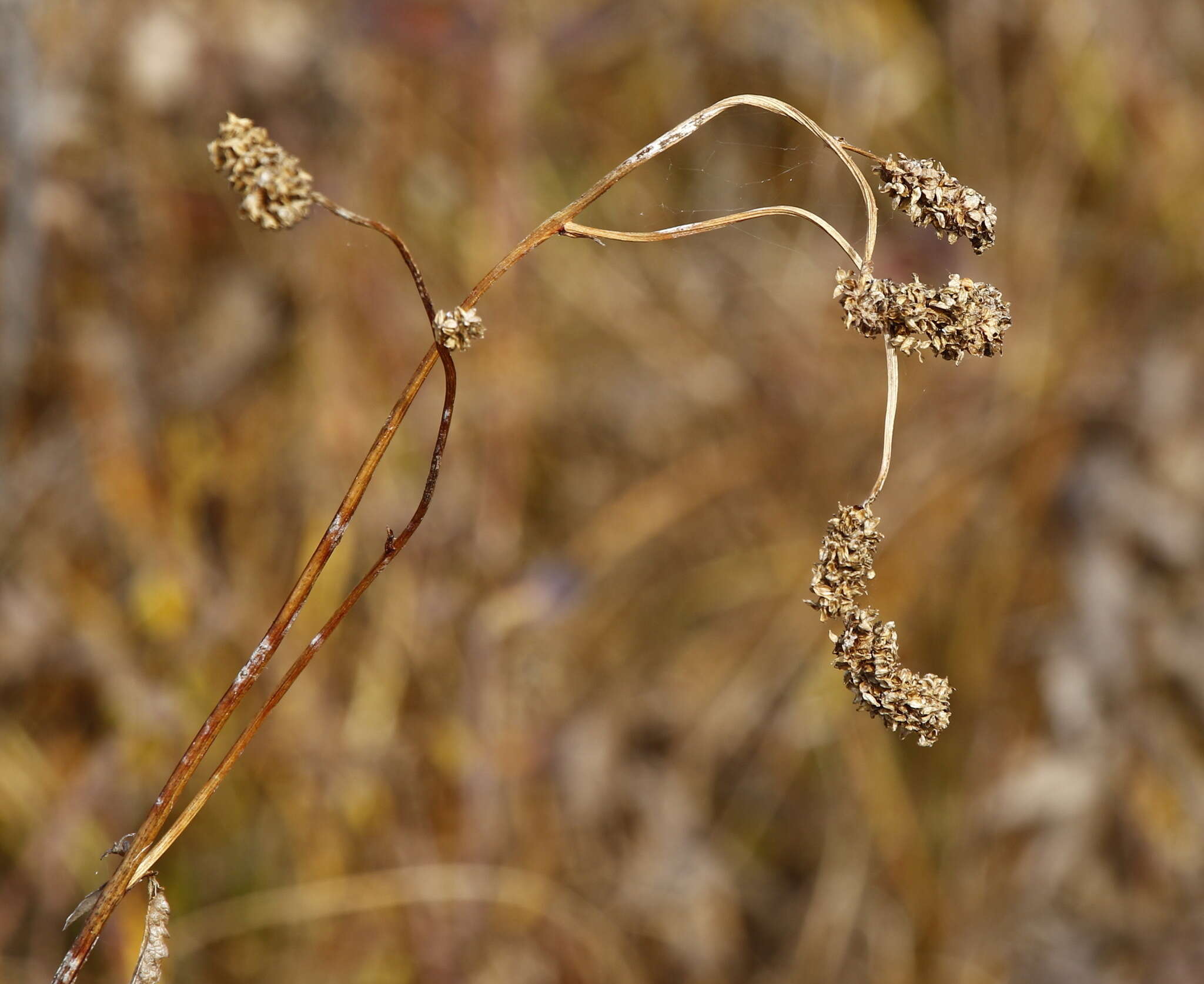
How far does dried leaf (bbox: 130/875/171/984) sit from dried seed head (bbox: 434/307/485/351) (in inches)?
16.6

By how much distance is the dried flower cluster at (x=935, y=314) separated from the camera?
0.73 metres

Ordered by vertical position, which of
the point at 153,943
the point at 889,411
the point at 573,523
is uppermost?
the point at 573,523

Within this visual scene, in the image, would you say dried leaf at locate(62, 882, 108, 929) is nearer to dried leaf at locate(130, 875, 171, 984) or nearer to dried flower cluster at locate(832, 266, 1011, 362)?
dried leaf at locate(130, 875, 171, 984)

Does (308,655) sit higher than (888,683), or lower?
lower

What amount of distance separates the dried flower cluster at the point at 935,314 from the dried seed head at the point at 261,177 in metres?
0.37

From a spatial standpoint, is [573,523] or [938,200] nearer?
[938,200]

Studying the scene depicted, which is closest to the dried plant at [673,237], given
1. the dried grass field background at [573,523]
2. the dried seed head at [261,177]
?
the dried seed head at [261,177]

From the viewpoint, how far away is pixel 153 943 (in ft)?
2.36

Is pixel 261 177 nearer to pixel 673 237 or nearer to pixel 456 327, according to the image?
pixel 456 327

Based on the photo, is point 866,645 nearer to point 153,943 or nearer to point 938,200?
point 938,200

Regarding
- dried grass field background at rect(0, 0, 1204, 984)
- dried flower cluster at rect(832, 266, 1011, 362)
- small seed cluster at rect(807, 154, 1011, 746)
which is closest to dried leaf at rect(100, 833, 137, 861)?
small seed cluster at rect(807, 154, 1011, 746)

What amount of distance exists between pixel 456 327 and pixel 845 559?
32cm

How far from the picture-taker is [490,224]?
2252 millimetres

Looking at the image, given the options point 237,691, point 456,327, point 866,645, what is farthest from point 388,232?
point 866,645
